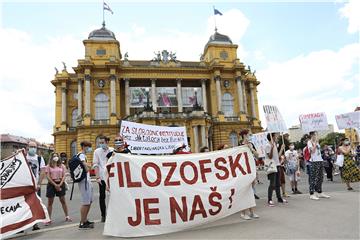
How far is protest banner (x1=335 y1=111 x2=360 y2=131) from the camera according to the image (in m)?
14.5

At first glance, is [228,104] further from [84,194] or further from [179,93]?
[84,194]

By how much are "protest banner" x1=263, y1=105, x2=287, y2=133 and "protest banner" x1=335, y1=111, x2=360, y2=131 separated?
720 cm

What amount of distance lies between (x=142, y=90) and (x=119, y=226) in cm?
3931

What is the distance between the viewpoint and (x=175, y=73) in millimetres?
45344

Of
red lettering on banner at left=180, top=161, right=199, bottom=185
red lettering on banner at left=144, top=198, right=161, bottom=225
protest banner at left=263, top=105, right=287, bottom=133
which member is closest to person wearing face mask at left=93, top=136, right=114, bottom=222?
red lettering on banner at left=144, top=198, right=161, bottom=225

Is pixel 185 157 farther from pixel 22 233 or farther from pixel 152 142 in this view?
pixel 152 142

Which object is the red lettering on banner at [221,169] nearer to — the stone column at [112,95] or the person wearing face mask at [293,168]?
the person wearing face mask at [293,168]

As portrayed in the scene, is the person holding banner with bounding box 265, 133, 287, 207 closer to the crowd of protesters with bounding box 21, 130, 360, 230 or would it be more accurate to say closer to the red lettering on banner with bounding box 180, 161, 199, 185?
the crowd of protesters with bounding box 21, 130, 360, 230

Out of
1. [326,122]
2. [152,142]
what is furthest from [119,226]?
[326,122]

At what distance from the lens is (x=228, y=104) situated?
1842 inches

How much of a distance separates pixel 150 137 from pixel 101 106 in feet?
106

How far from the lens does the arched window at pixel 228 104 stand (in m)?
46.5

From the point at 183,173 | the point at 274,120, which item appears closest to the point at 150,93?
the point at 274,120

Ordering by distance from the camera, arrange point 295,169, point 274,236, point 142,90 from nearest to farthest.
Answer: point 274,236 → point 295,169 → point 142,90
